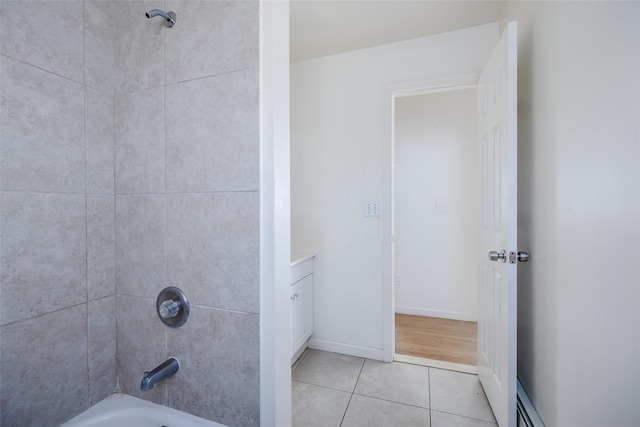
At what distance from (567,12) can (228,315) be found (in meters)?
1.59

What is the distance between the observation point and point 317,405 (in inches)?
65.4

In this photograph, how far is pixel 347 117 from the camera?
223 centimetres

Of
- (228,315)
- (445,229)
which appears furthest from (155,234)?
(445,229)

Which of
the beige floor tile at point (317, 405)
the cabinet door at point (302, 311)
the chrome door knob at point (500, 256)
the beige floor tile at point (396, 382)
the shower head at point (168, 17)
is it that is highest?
the shower head at point (168, 17)

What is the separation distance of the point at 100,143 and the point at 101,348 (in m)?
0.73

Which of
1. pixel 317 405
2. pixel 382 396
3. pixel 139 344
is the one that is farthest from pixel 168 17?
pixel 382 396

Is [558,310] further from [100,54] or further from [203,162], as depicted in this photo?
[100,54]

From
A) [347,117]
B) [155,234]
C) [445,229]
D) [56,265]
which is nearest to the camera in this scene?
[56,265]

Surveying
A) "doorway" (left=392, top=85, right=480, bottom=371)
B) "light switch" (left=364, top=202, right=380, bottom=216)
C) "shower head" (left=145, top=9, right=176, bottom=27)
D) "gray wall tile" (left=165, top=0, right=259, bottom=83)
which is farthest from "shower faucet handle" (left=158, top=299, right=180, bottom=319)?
"doorway" (left=392, top=85, right=480, bottom=371)

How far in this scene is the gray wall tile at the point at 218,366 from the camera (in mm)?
842

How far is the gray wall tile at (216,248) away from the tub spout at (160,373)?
0.22 metres

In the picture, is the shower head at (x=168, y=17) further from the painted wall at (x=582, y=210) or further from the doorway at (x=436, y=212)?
the doorway at (x=436, y=212)

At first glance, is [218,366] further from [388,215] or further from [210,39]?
[388,215]

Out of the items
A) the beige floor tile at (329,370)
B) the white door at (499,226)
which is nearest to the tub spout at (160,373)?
the beige floor tile at (329,370)
